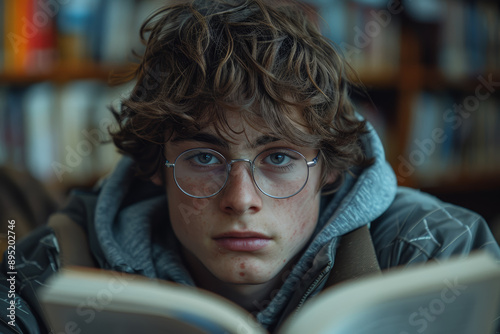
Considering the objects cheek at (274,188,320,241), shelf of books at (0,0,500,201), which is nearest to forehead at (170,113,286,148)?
cheek at (274,188,320,241)

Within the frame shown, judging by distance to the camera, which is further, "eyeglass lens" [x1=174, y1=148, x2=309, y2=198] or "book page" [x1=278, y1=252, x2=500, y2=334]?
"eyeglass lens" [x1=174, y1=148, x2=309, y2=198]

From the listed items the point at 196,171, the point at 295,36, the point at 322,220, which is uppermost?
the point at 295,36

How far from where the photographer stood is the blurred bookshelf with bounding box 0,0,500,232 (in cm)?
179

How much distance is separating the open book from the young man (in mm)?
346

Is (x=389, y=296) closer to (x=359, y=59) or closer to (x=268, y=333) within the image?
(x=268, y=333)

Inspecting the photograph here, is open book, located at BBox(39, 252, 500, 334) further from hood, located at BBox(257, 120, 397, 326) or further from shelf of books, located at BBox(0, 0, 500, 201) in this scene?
shelf of books, located at BBox(0, 0, 500, 201)

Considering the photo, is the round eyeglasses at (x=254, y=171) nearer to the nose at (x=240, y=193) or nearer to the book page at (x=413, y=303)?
the nose at (x=240, y=193)

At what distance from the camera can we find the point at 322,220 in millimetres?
979

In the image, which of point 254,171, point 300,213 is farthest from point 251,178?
point 300,213

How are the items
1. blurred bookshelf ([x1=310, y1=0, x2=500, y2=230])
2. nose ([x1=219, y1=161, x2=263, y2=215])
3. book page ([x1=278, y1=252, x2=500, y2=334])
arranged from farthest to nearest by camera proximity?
blurred bookshelf ([x1=310, y1=0, x2=500, y2=230]) → nose ([x1=219, y1=161, x2=263, y2=215]) → book page ([x1=278, y1=252, x2=500, y2=334])

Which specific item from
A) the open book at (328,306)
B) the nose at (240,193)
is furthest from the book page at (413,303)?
the nose at (240,193)

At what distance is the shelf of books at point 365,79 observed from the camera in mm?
1793

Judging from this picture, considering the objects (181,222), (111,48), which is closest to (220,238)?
(181,222)

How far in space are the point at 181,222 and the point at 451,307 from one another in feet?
1.71
